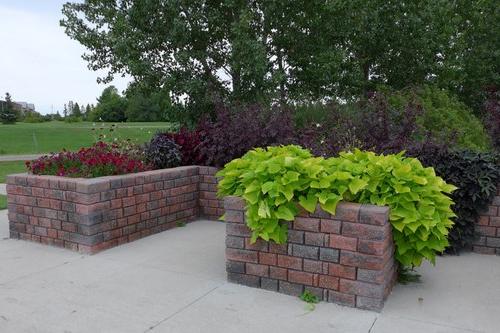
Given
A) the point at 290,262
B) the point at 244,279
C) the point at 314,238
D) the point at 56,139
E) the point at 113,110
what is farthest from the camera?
the point at 113,110

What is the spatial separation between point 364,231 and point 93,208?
2582mm

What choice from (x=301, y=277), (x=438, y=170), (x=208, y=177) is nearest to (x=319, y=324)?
(x=301, y=277)

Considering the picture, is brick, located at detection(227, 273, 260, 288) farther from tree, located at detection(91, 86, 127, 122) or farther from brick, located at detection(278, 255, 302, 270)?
tree, located at detection(91, 86, 127, 122)

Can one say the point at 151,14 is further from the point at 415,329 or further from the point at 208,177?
the point at 415,329

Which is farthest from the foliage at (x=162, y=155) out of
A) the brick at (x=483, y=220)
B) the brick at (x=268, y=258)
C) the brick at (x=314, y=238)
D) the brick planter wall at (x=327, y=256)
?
the brick at (x=483, y=220)

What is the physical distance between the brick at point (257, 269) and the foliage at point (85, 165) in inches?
82.7

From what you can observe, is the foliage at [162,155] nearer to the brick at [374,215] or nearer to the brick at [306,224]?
the brick at [306,224]

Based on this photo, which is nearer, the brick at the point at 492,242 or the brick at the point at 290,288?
the brick at the point at 290,288

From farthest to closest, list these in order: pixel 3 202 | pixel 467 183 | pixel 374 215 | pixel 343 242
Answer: pixel 3 202 → pixel 467 183 → pixel 343 242 → pixel 374 215

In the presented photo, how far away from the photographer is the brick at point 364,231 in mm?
3010

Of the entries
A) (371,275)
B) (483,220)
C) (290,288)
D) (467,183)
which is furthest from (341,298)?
(483,220)

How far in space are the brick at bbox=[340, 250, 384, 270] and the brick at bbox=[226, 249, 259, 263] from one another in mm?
693

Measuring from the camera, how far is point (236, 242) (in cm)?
353

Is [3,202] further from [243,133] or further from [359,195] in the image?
[359,195]
